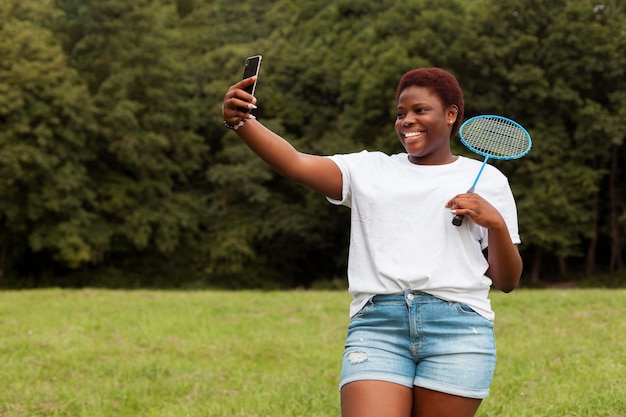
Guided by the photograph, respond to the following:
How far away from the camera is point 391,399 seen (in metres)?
2.27

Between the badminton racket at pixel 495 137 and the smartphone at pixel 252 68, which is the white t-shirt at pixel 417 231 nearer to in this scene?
the badminton racket at pixel 495 137

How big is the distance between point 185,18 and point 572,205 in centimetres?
2195

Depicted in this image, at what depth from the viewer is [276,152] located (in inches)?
95.4

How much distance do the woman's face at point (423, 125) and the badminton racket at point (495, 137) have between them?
224 mm

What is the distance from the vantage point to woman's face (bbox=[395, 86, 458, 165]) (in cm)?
249

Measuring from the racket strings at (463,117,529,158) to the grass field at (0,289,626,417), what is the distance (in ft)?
7.80

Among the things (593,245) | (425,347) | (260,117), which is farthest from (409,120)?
(260,117)

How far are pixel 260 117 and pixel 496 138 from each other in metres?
30.1

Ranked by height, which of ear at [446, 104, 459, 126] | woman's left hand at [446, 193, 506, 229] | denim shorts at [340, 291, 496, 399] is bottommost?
denim shorts at [340, 291, 496, 399]

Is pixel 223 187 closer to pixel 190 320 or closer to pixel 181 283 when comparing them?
pixel 181 283

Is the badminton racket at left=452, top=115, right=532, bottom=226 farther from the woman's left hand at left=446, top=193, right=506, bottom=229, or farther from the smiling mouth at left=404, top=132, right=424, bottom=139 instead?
the woman's left hand at left=446, top=193, right=506, bottom=229

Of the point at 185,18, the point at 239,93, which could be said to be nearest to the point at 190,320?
the point at 239,93

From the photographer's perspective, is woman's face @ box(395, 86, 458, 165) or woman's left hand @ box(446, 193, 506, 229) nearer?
woman's left hand @ box(446, 193, 506, 229)

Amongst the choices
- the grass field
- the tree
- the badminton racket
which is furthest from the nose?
the tree
